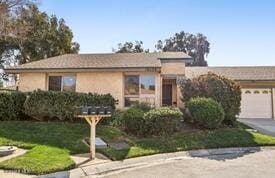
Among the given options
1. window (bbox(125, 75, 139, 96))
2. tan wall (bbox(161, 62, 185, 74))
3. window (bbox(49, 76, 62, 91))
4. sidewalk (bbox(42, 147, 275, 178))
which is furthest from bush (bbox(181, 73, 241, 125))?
window (bbox(49, 76, 62, 91))

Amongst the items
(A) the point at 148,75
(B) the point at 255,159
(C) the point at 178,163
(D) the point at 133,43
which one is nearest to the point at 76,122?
(A) the point at 148,75

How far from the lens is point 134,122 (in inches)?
516

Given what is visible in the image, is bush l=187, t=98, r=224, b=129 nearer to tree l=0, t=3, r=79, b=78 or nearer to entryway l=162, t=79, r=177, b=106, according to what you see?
entryway l=162, t=79, r=177, b=106

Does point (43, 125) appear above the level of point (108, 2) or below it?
below

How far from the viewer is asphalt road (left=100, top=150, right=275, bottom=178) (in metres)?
8.05

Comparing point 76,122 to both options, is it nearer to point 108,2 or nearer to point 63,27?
point 108,2

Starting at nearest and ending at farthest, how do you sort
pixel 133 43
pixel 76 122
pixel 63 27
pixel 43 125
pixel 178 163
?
pixel 178 163
pixel 43 125
pixel 76 122
pixel 63 27
pixel 133 43

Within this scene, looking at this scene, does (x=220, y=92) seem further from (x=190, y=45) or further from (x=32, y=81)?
(x=190, y=45)

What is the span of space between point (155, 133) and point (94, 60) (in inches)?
337

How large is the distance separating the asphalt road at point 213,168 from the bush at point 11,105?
347 inches

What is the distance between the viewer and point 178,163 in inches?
370

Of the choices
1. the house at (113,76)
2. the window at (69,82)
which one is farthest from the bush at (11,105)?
the window at (69,82)

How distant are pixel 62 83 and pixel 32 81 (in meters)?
1.78

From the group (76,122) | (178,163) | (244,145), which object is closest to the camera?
(178,163)
